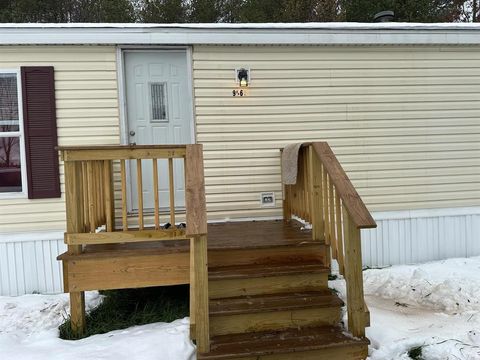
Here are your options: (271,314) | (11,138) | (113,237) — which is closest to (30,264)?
(11,138)

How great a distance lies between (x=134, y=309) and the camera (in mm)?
4117

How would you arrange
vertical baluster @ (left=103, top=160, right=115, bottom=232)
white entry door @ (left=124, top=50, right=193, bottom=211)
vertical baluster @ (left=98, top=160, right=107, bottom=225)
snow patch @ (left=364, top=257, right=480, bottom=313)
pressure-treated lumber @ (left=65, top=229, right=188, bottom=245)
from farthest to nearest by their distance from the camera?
1. white entry door @ (left=124, top=50, right=193, bottom=211)
2. vertical baluster @ (left=98, top=160, right=107, bottom=225)
3. snow patch @ (left=364, top=257, right=480, bottom=313)
4. vertical baluster @ (left=103, top=160, right=115, bottom=232)
5. pressure-treated lumber @ (left=65, top=229, right=188, bottom=245)

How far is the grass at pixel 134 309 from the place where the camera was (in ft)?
12.2

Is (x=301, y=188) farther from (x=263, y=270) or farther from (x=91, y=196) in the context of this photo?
(x=91, y=196)

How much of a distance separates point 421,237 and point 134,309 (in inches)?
141

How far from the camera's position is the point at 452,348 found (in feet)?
10.2

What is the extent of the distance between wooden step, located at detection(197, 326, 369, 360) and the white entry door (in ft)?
8.04

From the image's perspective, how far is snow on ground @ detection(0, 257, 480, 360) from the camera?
3096mm

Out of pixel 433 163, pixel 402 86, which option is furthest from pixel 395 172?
pixel 402 86

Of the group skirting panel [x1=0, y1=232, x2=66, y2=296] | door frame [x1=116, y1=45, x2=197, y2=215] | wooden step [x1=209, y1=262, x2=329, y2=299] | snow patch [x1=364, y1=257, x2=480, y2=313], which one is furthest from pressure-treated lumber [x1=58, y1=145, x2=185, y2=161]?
snow patch [x1=364, y1=257, x2=480, y2=313]

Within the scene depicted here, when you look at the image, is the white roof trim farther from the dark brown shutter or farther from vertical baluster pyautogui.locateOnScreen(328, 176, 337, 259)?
vertical baluster pyautogui.locateOnScreen(328, 176, 337, 259)

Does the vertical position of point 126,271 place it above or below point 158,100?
below

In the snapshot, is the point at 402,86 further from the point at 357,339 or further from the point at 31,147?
the point at 31,147

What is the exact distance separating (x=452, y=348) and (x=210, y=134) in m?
3.27
